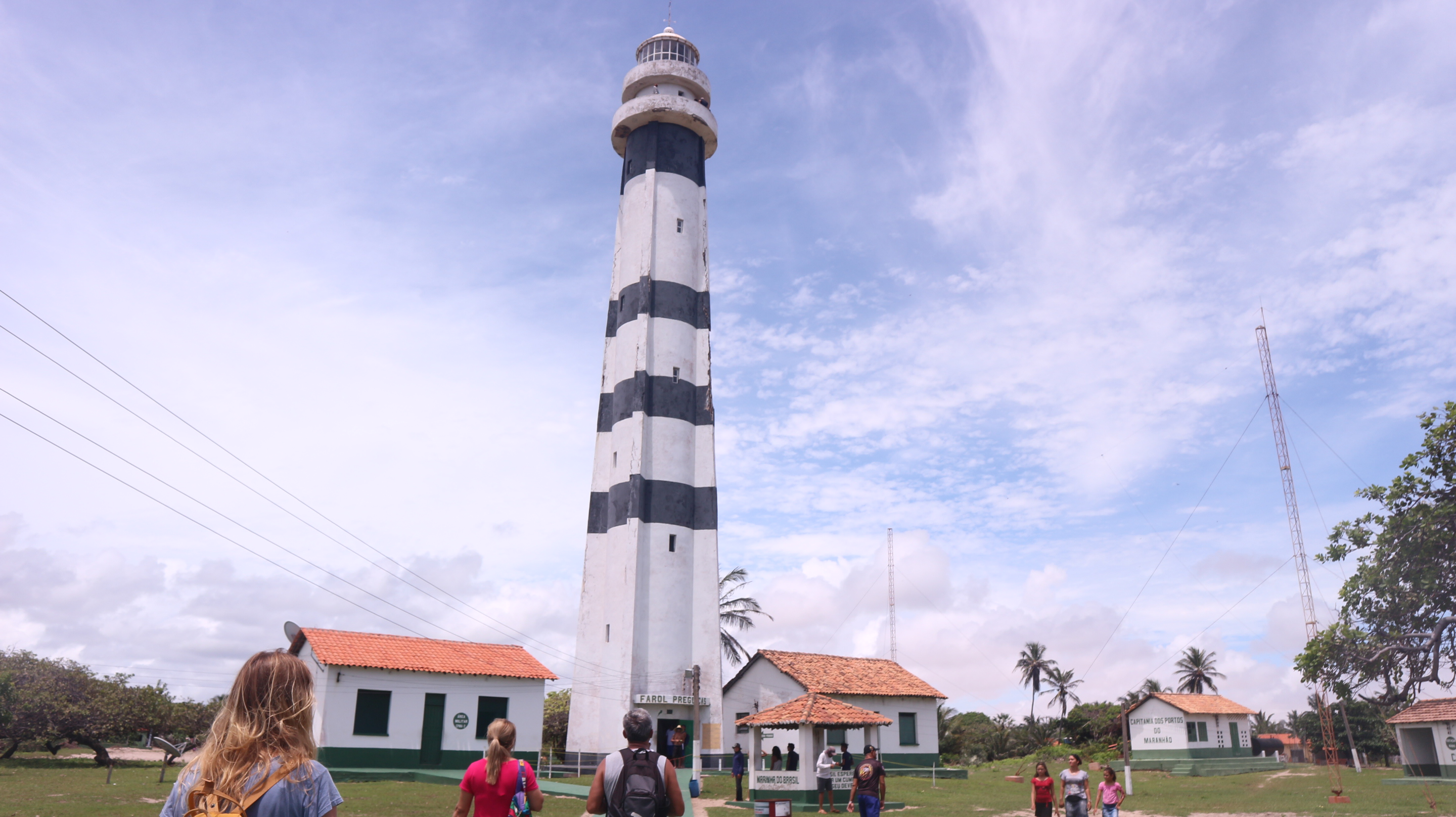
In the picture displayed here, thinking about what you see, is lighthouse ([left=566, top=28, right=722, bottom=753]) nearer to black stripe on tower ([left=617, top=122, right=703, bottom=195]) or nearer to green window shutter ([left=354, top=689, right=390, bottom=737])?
black stripe on tower ([left=617, top=122, right=703, bottom=195])

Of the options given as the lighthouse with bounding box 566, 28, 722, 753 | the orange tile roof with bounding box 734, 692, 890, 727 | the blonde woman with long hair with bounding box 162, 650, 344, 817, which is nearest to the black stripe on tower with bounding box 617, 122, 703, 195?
the lighthouse with bounding box 566, 28, 722, 753

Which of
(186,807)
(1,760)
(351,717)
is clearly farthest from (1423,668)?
(1,760)

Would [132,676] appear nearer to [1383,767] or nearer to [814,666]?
[814,666]

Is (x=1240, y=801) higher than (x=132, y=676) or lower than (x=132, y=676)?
lower

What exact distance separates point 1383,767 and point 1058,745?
17975 mm

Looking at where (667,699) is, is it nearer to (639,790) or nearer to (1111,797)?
(1111,797)

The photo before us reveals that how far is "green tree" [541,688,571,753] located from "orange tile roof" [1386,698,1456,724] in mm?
37526

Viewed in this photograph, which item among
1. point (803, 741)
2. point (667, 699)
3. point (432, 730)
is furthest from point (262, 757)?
point (667, 699)

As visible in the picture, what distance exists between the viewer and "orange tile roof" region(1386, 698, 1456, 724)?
3750 centimetres

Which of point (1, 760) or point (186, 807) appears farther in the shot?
point (1, 760)

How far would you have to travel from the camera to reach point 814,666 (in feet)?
132

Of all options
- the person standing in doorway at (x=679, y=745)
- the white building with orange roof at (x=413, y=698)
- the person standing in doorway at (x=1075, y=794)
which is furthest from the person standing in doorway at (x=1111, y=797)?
the white building with orange roof at (x=413, y=698)

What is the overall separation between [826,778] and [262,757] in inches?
882

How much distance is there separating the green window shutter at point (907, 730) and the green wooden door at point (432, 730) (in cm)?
1929
